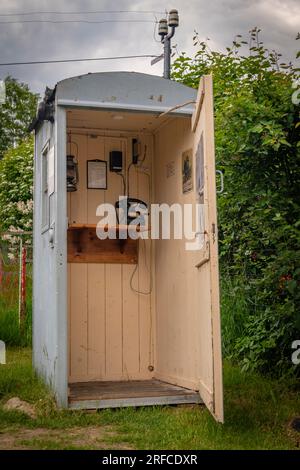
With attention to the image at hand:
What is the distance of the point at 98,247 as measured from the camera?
6594 mm

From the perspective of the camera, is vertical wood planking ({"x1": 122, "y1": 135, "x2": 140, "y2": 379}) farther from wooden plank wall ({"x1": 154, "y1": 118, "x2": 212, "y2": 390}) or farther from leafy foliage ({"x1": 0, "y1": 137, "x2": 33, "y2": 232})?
leafy foliage ({"x1": 0, "y1": 137, "x2": 33, "y2": 232})

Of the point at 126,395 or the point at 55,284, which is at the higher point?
the point at 55,284

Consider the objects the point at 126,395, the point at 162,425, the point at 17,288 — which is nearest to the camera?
the point at 162,425

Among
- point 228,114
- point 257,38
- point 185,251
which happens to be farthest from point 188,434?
point 257,38

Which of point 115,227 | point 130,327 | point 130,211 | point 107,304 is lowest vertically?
point 130,327

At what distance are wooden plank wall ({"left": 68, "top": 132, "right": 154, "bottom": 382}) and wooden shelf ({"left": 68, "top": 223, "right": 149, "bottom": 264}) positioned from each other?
2.4 inches

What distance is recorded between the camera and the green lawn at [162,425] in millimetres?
4316

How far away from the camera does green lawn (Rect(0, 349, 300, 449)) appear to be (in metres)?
4.32

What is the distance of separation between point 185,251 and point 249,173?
876 millimetres

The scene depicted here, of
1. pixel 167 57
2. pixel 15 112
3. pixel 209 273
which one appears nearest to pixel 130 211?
pixel 209 273

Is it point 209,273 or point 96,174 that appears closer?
point 209,273

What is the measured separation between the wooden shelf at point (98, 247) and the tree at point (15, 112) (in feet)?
78.0

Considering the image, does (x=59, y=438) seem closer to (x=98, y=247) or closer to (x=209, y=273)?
(x=209, y=273)

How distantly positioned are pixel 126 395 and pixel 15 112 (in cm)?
2688
